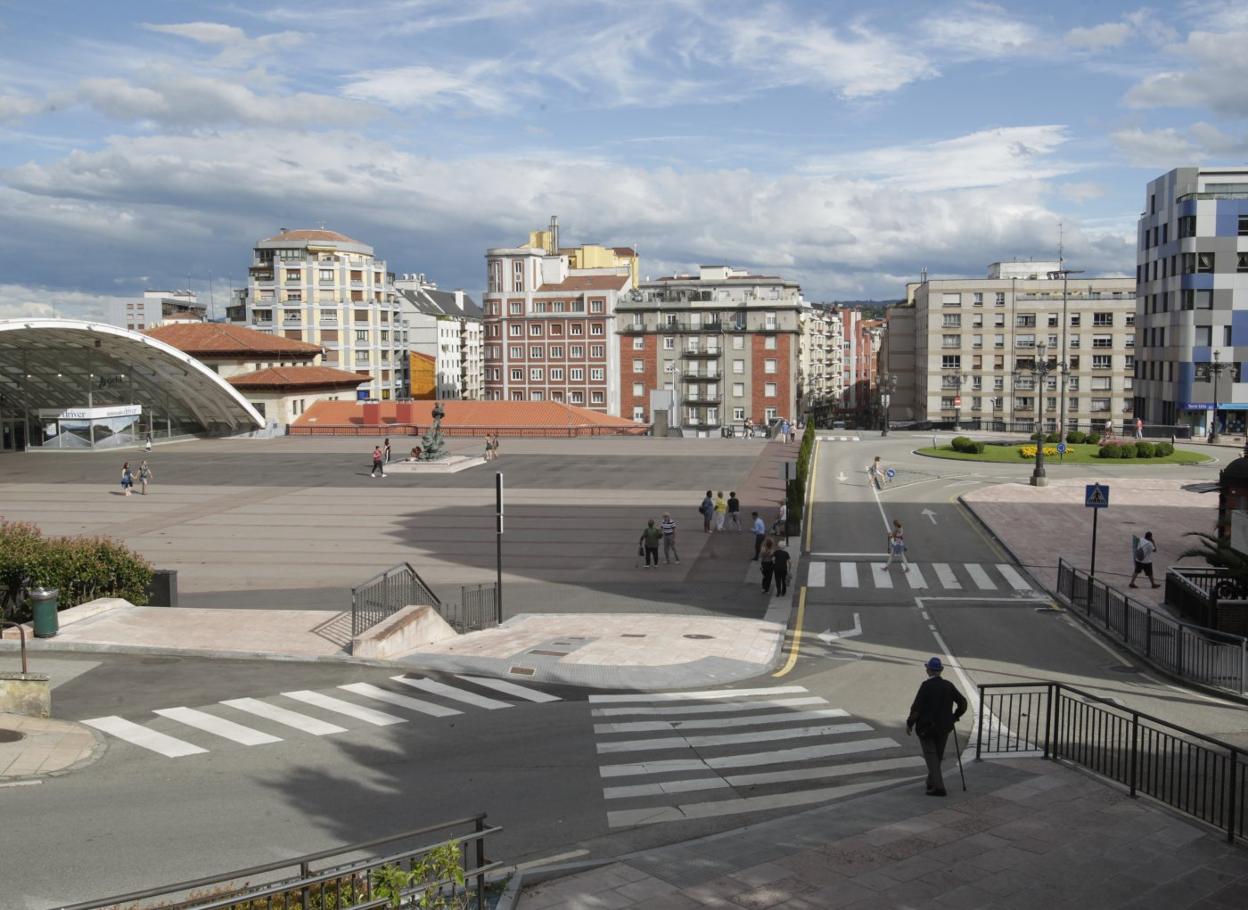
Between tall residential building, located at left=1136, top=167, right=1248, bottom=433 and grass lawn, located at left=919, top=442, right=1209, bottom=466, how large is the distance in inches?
687

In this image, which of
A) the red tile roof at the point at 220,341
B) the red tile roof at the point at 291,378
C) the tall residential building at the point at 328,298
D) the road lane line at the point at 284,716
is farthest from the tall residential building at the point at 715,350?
the road lane line at the point at 284,716

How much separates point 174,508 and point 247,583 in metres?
16.7

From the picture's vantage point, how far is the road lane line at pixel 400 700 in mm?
16172

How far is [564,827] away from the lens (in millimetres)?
11375

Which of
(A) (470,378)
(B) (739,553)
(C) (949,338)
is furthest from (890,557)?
(A) (470,378)

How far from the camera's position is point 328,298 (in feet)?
388

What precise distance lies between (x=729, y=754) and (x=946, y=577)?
17300mm

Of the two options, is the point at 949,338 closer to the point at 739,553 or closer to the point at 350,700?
the point at 739,553

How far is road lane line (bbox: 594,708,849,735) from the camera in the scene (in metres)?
15.2

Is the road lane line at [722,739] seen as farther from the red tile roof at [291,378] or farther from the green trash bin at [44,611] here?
the red tile roof at [291,378]

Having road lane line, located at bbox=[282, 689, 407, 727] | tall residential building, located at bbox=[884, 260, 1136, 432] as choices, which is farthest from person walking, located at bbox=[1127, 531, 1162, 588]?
tall residential building, located at bbox=[884, 260, 1136, 432]

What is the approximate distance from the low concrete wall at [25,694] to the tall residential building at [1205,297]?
7991 cm

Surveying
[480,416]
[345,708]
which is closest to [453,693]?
[345,708]

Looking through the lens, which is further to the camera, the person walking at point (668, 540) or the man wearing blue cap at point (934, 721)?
the person walking at point (668, 540)
